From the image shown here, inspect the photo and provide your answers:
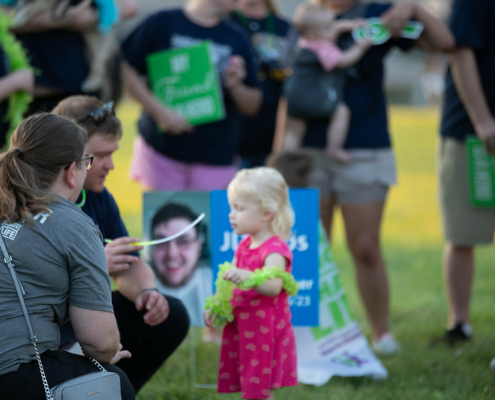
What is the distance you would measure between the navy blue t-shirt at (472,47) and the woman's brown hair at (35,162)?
2.64m

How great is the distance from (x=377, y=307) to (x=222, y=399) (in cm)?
129

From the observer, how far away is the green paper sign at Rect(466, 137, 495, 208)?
3.91m

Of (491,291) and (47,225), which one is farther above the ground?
(47,225)

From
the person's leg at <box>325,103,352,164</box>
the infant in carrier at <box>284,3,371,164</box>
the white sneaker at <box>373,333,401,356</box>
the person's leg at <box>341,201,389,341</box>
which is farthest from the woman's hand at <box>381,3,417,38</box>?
the white sneaker at <box>373,333,401,356</box>

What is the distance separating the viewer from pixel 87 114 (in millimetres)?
2615

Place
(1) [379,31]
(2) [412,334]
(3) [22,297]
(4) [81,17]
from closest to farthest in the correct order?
1. (3) [22,297]
2. (4) [81,17]
3. (1) [379,31]
4. (2) [412,334]

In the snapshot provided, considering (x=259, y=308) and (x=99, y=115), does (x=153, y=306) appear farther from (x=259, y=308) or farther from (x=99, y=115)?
(x=99, y=115)

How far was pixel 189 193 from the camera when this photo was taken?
11.0ft

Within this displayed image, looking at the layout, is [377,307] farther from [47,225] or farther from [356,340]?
[47,225]

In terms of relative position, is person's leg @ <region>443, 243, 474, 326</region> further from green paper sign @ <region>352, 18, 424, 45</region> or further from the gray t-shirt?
the gray t-shirt

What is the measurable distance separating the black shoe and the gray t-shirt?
271cm

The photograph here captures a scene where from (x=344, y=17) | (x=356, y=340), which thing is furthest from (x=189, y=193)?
(x=344, y=17)

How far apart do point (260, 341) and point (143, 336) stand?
0.55 meters

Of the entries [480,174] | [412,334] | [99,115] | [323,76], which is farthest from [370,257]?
[99,115]
